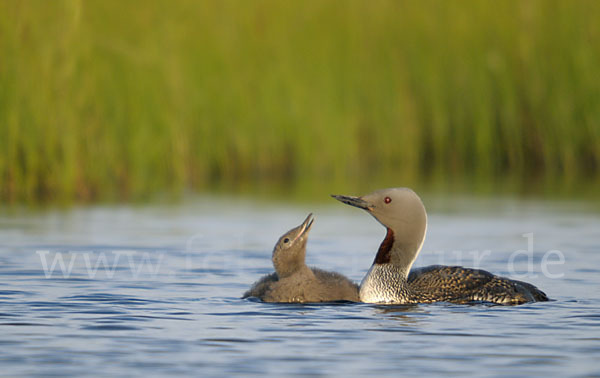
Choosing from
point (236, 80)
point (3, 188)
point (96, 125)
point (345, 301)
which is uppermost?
point (236, 80)

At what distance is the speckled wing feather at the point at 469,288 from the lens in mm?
6293

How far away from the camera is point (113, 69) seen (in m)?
11.8

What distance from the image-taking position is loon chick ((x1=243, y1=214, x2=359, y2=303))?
636 centimetres

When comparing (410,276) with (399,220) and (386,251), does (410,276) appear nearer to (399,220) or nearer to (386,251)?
(386,251)

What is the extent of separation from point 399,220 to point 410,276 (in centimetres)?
39

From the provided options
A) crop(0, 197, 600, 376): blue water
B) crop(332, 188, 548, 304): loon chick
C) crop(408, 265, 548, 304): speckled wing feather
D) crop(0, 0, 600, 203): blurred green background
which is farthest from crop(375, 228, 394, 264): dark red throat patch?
crop(0, 0, 600, 203): blurred green background

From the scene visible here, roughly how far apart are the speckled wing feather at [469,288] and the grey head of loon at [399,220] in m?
0.17

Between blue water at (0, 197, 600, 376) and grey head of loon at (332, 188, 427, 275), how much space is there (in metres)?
0.42

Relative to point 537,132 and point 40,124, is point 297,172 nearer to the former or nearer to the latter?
point 537,132

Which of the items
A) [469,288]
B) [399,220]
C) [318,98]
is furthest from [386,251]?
[318,98]

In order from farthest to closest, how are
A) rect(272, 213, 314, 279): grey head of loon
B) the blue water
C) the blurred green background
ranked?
the blurred green background → rect(272, 213, 314, 279): grey head of loon → the blue water

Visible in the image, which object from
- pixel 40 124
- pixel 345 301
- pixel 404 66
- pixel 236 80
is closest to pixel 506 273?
pixel 345 301

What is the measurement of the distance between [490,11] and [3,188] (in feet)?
24.7

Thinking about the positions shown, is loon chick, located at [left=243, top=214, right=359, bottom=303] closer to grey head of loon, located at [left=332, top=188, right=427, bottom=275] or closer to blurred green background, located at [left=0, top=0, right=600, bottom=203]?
grey head of loon, located at [left=332, top=188, right=427, bottom=275]
